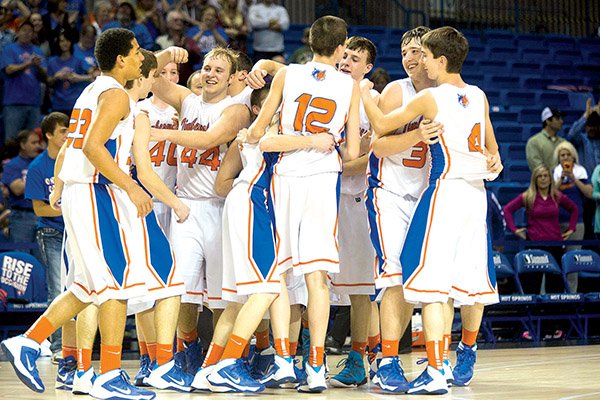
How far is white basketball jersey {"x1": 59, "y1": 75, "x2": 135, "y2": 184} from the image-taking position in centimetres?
618

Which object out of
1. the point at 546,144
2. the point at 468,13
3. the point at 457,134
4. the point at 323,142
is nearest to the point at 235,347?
the point at 323,142

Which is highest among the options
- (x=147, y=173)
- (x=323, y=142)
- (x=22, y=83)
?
(x=22, y=83)

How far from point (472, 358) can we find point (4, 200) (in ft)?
20.9

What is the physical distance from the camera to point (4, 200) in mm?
11875

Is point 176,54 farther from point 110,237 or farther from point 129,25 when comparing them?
point 129,25

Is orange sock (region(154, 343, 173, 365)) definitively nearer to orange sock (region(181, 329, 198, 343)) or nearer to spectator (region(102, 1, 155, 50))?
orange sock (region(181, 329, 198, 343))

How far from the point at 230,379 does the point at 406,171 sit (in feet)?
5.84

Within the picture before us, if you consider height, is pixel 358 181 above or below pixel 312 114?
below

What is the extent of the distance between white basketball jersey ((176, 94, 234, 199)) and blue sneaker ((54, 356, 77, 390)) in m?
1.35

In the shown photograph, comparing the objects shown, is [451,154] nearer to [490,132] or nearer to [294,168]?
[490,132]

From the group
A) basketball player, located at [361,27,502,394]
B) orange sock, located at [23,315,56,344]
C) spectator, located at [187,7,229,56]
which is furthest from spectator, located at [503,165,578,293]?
orange sock, located at [23,315,56,344]

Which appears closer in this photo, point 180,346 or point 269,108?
point 269,108

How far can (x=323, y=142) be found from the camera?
672cm

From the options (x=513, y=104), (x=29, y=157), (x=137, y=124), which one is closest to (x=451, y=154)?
(x=137, y=124)
